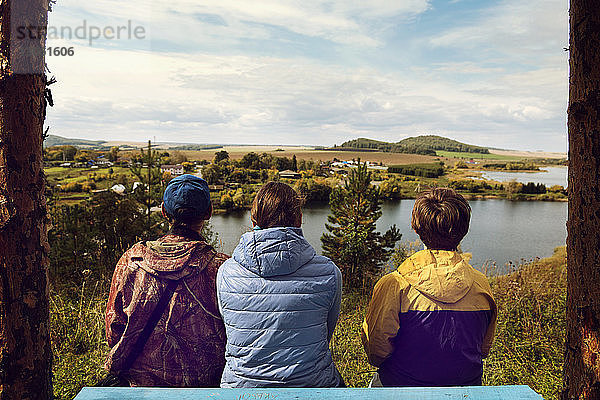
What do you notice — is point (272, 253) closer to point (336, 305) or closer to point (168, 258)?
point (336, 305)

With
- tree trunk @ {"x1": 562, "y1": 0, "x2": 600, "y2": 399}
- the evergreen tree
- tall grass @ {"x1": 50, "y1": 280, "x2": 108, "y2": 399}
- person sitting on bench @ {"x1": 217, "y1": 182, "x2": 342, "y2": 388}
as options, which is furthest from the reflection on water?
person sitting on bench @ {"x1": 217, "y1": 182, "x2": 342, "y2": 388}

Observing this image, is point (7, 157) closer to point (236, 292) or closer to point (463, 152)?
point (236, 292)

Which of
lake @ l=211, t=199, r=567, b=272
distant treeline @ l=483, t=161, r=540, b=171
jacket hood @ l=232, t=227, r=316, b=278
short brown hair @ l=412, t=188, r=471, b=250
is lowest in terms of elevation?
lake @ l=211, t=199, r=567, b=272

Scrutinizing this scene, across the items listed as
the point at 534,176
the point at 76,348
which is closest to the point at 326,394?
the point at 76,348

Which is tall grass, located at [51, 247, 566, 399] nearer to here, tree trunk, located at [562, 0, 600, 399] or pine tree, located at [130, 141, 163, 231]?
pine tree, located at [130, 141, 163, 231]

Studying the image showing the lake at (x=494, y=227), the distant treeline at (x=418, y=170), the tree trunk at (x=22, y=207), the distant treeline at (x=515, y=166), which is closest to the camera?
the tree trunk at (x=22, y=207)

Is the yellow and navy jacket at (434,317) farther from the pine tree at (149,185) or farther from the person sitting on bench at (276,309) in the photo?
the pine tree at (149,185)

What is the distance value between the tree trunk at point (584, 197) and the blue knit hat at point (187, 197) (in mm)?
1920

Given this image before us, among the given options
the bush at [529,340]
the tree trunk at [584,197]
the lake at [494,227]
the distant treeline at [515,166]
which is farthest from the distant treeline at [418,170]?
the tree trunk at [584,197]

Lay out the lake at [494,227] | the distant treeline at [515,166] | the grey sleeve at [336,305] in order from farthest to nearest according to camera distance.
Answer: the distant treeline at [515,166] < the lake at [494,227] < the grey sleeve at [336,305]

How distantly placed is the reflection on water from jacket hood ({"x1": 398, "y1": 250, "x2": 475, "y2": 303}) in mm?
30448

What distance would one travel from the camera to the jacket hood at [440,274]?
2104 millimetres

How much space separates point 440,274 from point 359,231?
28.8 feet

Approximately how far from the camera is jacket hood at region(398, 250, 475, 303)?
2104 mm
